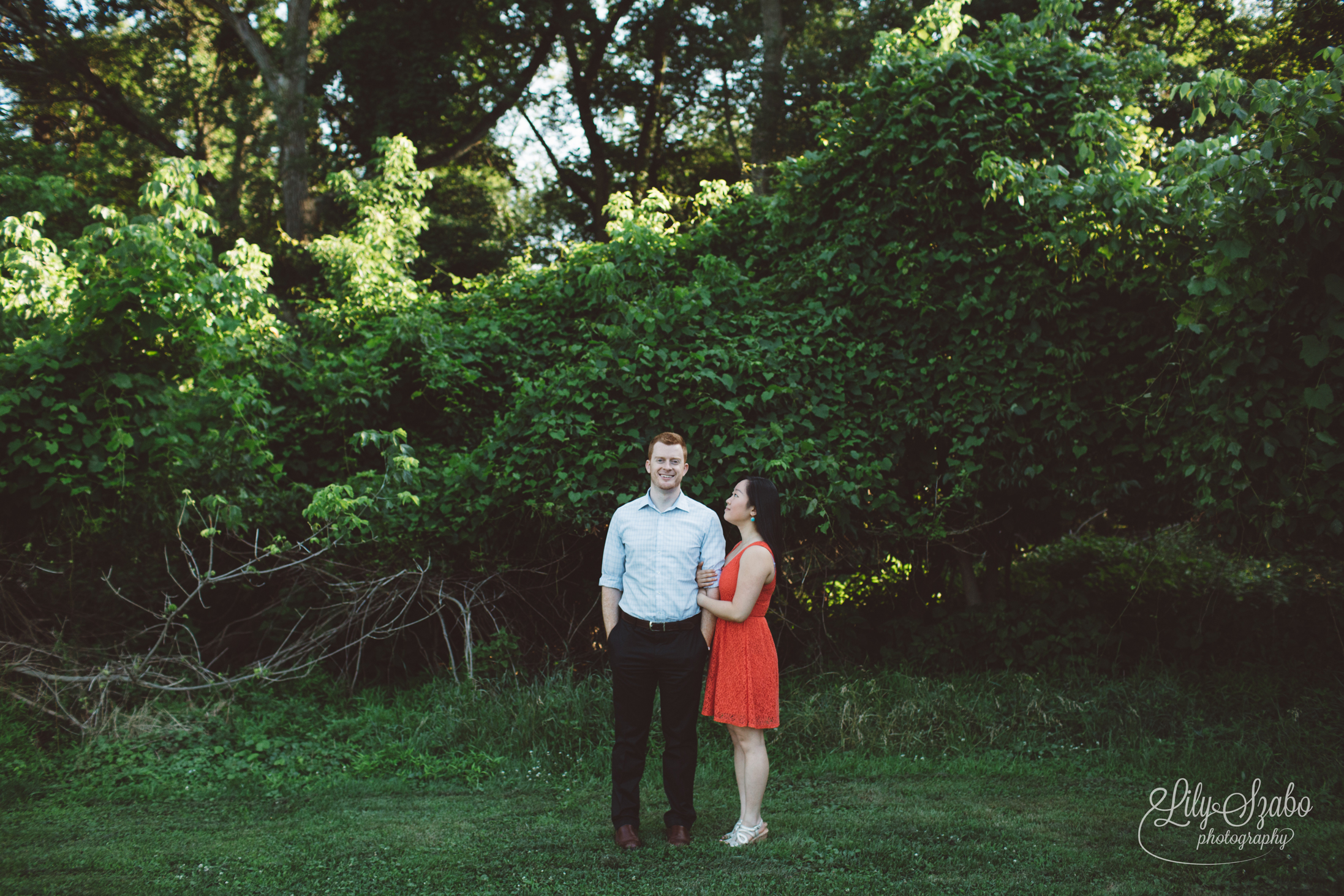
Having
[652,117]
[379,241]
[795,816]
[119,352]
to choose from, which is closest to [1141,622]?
[795,816]

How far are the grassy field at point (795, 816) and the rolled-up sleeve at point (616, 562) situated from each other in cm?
124

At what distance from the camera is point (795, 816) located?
15.6 feet

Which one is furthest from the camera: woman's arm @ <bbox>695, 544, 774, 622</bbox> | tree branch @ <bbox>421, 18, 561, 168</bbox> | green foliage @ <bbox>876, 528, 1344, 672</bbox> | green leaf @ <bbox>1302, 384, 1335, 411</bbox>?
tree branch @ <bbox>421, 18, 561, 168</bbox>

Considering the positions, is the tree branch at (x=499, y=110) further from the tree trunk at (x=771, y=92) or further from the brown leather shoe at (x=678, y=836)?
the brown leather shoe at (x=678, y=836)

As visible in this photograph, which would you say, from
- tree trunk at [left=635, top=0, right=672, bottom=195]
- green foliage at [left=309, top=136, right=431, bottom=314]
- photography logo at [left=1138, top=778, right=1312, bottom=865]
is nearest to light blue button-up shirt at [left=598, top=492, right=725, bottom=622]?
photography logo at [left=1138, top=778, right=1312, bottom=865]

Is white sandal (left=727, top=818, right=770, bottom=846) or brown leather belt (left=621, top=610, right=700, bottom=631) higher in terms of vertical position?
brown leather belt (left=621, top=610, right=700, bottom=631)

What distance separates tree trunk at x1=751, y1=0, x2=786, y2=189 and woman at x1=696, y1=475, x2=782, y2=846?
12.9m

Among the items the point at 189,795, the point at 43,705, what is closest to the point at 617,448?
the point at 189,795

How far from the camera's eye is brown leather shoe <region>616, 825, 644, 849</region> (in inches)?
166

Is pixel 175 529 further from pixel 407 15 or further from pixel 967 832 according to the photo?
pixel 407 15

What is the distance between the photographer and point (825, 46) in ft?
56.8

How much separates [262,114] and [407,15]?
13.0 feet

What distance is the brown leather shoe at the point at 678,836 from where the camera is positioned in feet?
13.8

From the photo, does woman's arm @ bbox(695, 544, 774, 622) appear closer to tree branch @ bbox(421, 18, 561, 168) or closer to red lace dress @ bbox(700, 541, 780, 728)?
red lace dress @ bbox(700, 541, 780, 728)
